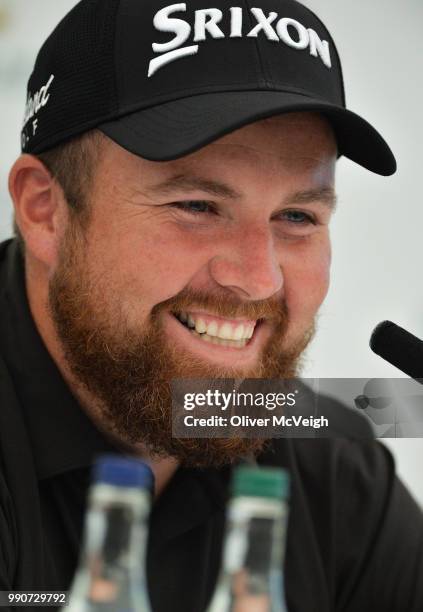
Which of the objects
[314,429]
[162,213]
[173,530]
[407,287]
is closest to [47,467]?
[173,530]

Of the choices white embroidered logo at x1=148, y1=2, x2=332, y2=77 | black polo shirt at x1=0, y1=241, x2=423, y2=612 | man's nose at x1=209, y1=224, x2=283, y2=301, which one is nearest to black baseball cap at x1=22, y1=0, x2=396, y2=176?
white embroidered logo at x1=148, y1=2, x2=332, y2=77

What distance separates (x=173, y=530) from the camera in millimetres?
873

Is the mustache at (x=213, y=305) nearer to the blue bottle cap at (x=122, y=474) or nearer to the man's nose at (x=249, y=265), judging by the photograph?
the man's nose at (x=249, y=265)

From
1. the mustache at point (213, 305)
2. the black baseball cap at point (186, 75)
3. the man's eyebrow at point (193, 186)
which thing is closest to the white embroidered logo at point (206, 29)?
the black baseball cap at point (186, 75)

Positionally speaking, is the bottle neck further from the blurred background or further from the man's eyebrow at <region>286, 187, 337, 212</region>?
the blurred background

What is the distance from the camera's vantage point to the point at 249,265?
82 centimetres

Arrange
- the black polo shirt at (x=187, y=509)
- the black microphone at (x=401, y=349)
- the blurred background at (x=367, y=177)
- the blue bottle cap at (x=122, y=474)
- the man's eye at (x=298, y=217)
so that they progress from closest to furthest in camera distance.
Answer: the blue bottle cap at (x=122, y=474)
the black microphone at (x=401, y=349)
the black polo shirt at (x=187, y=509)
the man's eye at (x=298, y=217)
the blurred background at (x=367, y=177)

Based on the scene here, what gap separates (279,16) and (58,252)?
33 cm

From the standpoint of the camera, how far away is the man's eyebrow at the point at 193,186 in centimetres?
83

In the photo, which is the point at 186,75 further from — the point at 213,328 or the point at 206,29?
the point at 213,328

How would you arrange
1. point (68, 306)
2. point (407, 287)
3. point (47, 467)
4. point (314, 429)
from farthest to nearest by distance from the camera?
point (407, 287), point (314, 429), point (68, 306), point (47, 467)

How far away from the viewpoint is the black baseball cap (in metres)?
0.81

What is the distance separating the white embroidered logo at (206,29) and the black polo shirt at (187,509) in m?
0.31

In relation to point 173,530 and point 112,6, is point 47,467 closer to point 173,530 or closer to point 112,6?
point 173,530
